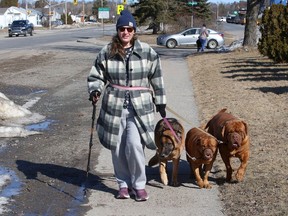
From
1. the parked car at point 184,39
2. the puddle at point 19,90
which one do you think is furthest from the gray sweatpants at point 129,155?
the parked car at point 184,39

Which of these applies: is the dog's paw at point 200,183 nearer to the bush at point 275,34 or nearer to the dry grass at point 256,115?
the dry grass at point 256,115

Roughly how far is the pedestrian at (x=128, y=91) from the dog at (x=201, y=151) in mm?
444

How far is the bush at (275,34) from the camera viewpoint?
1909cm

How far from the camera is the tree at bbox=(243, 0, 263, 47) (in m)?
29.8

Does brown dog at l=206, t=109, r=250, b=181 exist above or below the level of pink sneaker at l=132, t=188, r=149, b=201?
above

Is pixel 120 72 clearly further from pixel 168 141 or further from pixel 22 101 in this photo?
pixel 22 101

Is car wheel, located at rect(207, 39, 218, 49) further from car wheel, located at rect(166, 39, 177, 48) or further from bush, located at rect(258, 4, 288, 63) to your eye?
bush, located at rect(258, 4, 288, 63)

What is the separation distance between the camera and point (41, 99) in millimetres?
13148

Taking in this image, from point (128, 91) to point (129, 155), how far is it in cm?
63

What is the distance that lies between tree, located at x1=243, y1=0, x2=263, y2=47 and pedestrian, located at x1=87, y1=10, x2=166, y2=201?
82.1 ft

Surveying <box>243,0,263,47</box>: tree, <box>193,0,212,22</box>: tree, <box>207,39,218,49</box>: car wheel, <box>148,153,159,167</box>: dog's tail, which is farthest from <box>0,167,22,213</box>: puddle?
<box>193,0,212,22</box>: tree

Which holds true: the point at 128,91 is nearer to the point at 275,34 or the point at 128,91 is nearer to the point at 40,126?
the point at 40,126

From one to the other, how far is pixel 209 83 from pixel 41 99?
16.5 ft

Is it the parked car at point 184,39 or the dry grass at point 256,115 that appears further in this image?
the parked car at point 184,39
